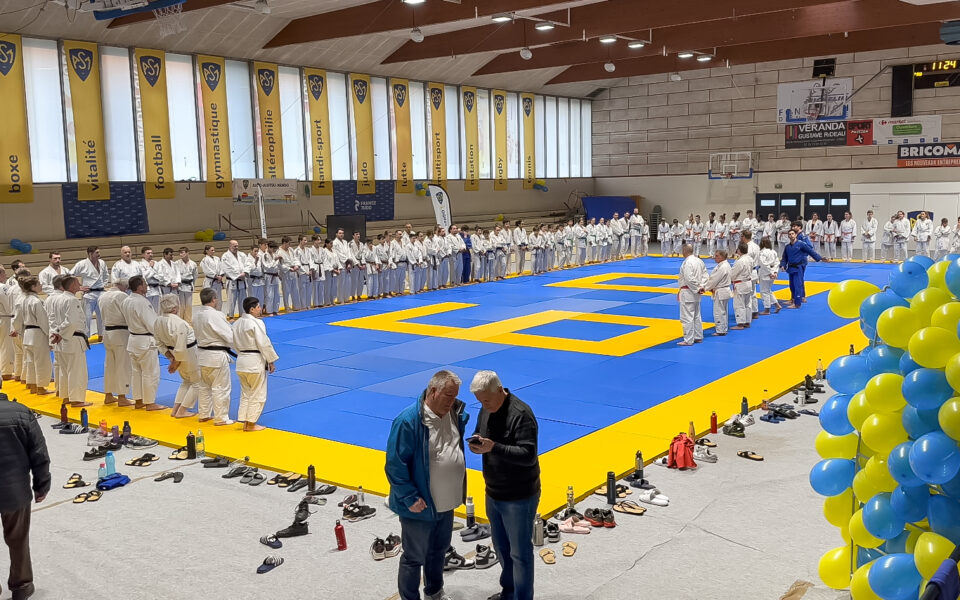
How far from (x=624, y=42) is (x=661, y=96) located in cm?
1079

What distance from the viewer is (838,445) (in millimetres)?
4965

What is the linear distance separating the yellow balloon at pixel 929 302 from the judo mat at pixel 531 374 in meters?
3.39

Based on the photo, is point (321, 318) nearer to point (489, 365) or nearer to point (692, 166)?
point (489, 365)

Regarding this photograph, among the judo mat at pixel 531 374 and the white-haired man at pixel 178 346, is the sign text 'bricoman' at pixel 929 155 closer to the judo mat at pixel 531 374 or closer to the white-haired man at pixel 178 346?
the judo mat at pixel 531 374

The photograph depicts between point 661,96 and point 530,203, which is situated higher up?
point 661,96

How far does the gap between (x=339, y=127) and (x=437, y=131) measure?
14.5 feet

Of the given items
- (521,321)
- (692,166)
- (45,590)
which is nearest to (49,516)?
(45,590)

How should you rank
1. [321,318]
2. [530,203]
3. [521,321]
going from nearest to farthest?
[521,321] → [321,318] → [530,203]

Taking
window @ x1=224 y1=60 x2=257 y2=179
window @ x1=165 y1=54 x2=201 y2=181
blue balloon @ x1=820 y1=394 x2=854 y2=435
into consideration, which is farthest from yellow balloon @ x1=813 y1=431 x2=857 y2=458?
window @ x1=224 y1=60 x2=257 y2=179

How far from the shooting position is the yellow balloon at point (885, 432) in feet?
14.2

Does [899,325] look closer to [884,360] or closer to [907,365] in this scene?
[907,365]

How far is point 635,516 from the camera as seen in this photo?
261 inches

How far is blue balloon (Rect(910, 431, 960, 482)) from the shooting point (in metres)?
3.88

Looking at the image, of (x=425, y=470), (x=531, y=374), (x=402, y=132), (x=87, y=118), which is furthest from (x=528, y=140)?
(x=425, y=470)
